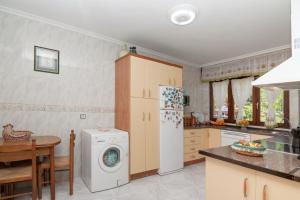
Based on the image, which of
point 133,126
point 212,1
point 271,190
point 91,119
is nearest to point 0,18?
point 91,119

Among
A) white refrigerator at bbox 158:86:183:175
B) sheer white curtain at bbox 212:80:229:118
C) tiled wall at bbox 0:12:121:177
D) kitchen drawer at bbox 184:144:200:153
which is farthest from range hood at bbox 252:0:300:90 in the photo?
sheer white curtain at bbox 212:80:229:118

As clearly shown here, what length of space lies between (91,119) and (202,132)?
8.22 feet

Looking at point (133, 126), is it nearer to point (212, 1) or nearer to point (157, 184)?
point (157, 184)

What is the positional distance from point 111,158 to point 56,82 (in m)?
1.46

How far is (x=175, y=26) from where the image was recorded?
2.76 metres

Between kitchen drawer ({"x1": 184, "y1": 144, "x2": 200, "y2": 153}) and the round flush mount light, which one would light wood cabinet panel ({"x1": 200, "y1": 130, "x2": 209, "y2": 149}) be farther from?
the round flush mount light

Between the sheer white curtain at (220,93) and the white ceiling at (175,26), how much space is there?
1068mm

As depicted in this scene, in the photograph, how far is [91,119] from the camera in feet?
10.1

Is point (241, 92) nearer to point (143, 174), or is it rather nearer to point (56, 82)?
point (143, 174)

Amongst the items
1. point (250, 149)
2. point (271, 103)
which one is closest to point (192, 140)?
point (271, 103)

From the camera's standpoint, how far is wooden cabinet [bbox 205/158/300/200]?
1100mm

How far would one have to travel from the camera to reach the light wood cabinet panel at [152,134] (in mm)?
3078

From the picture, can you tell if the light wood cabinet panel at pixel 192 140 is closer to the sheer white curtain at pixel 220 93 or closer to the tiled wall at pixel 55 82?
the sheer white curtain at pixel 220 93

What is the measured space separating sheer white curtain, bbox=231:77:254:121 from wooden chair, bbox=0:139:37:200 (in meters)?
4.04
